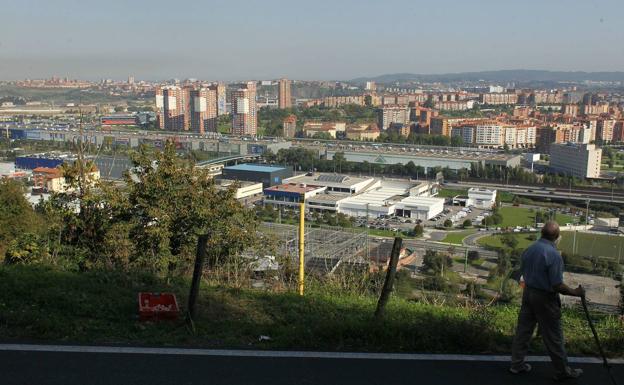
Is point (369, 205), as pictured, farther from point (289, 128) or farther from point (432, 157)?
point (289, 128)

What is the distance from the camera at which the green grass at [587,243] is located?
32.4 feet

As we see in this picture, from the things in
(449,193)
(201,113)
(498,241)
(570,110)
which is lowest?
(449,193)

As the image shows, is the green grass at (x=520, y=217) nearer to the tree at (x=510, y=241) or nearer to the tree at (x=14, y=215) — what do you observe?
the tree at (x=510, y=241)

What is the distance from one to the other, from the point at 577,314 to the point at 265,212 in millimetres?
11178

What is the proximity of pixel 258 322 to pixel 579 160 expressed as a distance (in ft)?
70.0

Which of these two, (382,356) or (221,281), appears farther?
(221,281)

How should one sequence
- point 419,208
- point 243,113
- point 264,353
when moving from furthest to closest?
1. point 243,113
2. point 419,208
3. point 264,353

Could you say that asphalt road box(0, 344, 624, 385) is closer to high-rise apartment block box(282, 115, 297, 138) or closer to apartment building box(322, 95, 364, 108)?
high-rise apartment block box(282, 115, 297, 138)

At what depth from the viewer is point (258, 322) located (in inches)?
72.5

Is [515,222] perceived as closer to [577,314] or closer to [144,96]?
[577,314]

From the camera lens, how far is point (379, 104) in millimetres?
52625

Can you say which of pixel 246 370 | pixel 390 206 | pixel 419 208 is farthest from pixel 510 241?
pixel 246 370

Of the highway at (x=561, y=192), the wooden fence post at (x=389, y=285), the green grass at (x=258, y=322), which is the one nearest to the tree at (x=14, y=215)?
the green grass at (x=258, y=322)

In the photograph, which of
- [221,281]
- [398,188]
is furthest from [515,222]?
[221,281]
